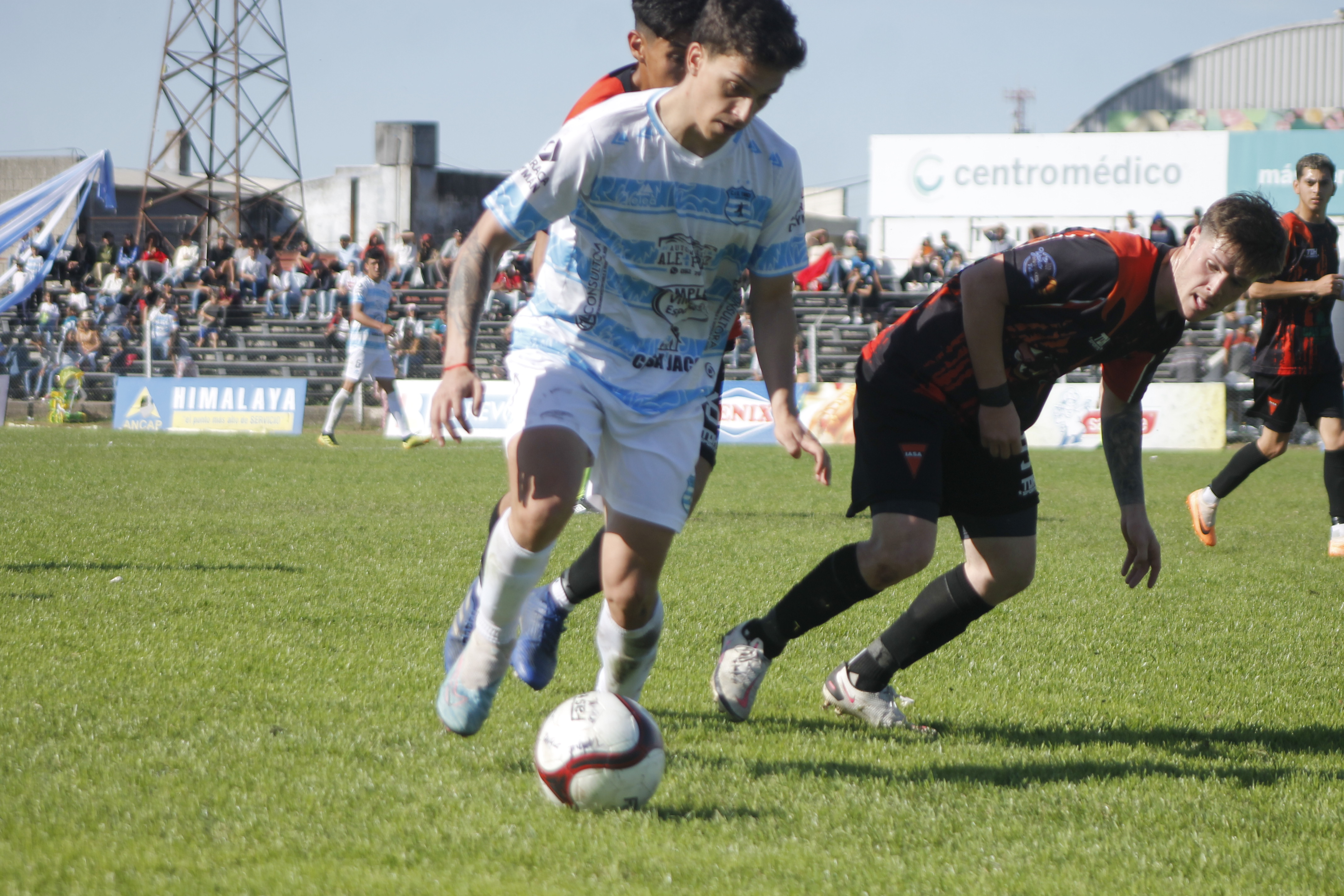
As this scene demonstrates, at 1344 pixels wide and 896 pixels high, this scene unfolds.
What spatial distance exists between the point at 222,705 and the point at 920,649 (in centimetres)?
222

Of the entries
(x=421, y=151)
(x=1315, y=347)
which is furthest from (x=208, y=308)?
(x=1315, y=347)

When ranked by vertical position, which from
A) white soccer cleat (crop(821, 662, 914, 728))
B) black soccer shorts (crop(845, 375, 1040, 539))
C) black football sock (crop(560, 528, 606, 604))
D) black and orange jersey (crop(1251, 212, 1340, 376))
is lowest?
white soccer cleat (crop(821, 662, 914, 728))

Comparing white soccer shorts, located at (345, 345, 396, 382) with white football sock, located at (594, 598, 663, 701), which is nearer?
white football sock, located at (594, 598, 663, 701)

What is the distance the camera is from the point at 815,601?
4.05m

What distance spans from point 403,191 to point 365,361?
24604 millimetres

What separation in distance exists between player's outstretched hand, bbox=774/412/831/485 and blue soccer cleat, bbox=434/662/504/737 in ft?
3.37

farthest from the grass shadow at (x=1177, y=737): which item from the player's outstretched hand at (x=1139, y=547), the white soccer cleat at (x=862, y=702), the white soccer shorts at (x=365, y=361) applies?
the white soccer shorts at (x=365, y=361)

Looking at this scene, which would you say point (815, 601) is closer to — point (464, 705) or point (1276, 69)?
point (464, 705)

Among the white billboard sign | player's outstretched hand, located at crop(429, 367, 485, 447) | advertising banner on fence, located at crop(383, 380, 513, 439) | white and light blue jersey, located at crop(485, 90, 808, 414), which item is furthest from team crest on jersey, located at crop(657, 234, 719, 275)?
the white billboard sign

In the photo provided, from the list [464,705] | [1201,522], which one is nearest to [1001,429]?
[464,705]

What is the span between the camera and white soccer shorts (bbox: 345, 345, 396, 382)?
16.0 metres

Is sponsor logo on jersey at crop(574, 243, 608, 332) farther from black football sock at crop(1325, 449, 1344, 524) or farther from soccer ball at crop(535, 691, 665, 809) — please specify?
black football sock at crop(1325, 449, 1344, 524)

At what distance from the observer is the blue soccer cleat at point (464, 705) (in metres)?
3.30

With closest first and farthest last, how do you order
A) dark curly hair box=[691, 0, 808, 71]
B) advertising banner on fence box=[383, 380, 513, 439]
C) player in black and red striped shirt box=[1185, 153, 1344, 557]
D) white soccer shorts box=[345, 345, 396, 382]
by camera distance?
dark curly hair box=[691, 0, 808, 71] → player in black and red striped shirt box=[1185, 153, 1344, 557] → white soccer shorts box=[345, 345, 396, 382] → advertising banner on fence box=[383, 380, 513, 439]
